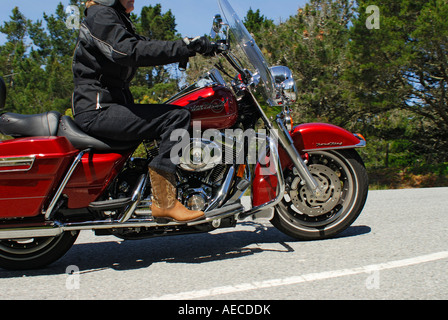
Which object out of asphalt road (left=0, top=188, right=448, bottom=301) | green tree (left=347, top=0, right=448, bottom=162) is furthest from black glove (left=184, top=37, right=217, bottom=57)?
green tree (left=347, top=0, right=448, bottom=162)

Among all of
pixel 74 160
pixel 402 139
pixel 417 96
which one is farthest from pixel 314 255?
pixel 402 139

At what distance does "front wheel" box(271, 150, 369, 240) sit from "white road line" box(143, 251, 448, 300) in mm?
817

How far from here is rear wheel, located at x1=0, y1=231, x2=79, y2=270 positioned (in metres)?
3.45

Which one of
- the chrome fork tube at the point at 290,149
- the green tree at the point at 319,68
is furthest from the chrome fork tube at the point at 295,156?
the green tree at the point at 319,68

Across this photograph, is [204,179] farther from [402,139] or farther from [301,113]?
[402,139]

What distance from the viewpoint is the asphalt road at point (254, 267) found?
9.04 feet

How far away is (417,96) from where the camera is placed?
14.6 m

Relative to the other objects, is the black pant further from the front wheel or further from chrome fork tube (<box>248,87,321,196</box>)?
the front wheel

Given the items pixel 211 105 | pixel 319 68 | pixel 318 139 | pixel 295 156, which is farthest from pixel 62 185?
pixel 319 68

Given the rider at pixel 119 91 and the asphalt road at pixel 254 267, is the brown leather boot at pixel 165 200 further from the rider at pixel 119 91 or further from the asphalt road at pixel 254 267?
the asphalt road at pixel 254 267

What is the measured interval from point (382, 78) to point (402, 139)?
13.7 feet

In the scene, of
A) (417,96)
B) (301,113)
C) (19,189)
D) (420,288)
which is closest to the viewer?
(420,288)

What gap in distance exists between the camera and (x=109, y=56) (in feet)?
10.4

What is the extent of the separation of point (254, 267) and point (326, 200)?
111 centimetres
